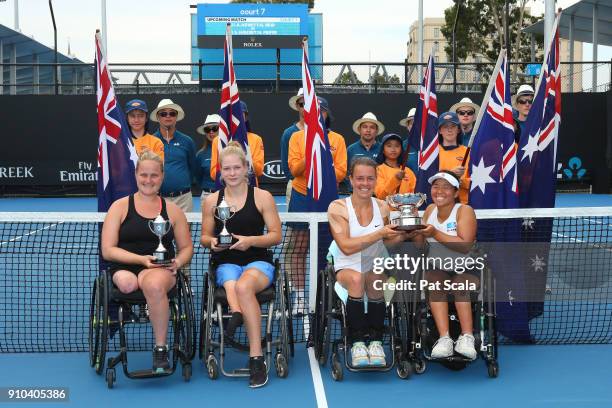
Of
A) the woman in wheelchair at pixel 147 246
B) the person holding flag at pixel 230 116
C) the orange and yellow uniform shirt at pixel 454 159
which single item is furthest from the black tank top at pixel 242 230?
the orange and yellow uniform shirt at pixel 454 159

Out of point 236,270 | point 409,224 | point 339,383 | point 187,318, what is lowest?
point 339,383

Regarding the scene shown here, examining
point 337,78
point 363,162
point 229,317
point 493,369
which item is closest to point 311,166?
point 363,162

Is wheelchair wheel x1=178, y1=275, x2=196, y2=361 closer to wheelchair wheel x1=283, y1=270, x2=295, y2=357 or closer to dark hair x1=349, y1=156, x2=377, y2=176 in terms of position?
wheelchair wheel x1=283, y1=270, x2=295, y2=357

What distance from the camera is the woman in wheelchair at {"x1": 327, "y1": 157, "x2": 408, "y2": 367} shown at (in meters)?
5.44

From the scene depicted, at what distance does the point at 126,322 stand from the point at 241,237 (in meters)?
0.93

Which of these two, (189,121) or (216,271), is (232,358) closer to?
(216,271)

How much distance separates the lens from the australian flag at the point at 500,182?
254 inches

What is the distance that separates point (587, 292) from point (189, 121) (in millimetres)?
14457

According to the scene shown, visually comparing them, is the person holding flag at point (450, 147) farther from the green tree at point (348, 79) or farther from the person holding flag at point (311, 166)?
the green tree at point (348, 79)

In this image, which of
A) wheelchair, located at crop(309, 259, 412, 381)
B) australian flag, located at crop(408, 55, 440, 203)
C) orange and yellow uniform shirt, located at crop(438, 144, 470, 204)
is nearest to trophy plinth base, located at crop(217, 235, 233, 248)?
wheelchair, located at crop(309, 259, 412, 381)

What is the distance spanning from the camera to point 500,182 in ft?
Result: 21.3

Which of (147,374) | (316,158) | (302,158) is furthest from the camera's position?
(302,158)

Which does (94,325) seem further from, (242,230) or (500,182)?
(500,182)

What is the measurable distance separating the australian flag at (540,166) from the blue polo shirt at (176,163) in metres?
3.16
